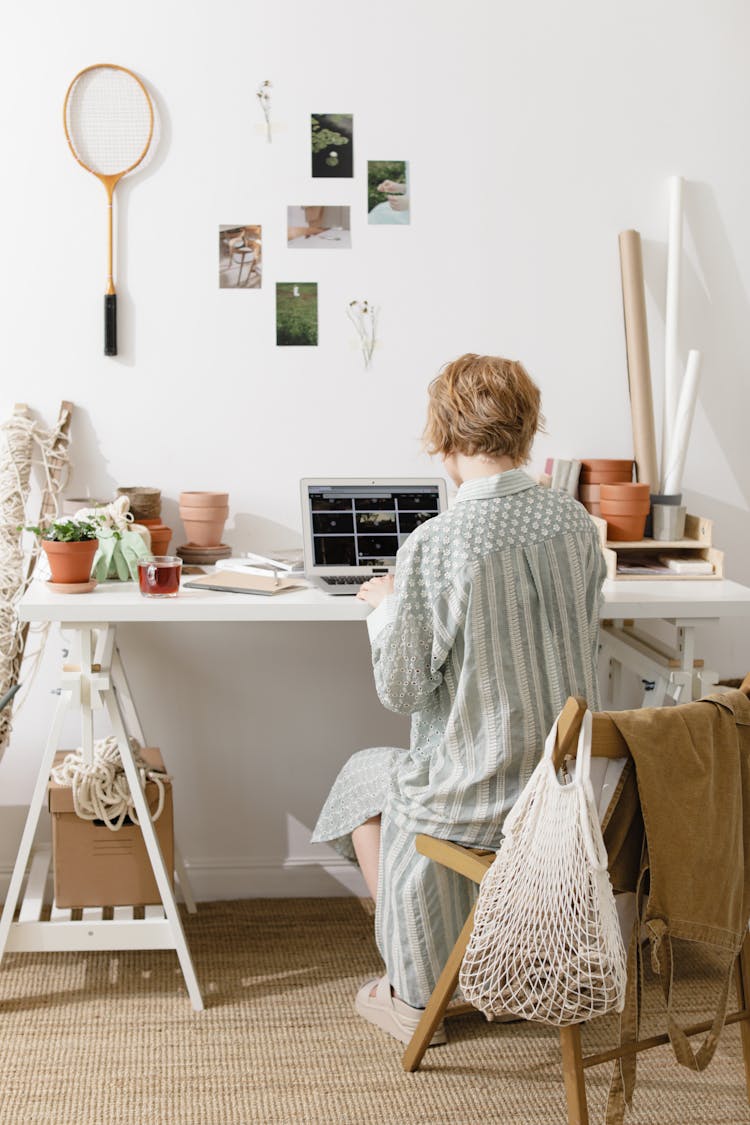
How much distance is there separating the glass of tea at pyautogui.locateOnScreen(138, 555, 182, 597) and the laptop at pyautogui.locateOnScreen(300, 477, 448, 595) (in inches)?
12.1

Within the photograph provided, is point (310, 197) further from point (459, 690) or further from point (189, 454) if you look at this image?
point (459, 690)

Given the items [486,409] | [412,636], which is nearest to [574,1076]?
[412,636]

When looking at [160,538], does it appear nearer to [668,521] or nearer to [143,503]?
[143,503]

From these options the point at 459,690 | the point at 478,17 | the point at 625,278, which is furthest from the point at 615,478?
the point at 478,17

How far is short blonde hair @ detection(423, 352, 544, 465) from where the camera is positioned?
196cm

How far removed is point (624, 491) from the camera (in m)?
2.53

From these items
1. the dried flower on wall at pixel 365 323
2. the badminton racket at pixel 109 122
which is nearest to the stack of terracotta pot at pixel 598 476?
the dried flower on wall at pixel 365 323

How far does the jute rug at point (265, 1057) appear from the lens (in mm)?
2039

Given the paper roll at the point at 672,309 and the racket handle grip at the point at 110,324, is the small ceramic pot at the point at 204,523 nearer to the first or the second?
the racket handle grip at the point at 110,324

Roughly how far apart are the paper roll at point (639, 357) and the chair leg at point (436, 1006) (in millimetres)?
1197

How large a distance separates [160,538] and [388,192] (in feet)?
3.23

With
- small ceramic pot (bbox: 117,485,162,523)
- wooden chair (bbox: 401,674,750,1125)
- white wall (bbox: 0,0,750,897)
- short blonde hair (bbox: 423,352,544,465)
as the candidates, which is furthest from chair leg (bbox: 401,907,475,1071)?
small ceramic pot (bbox: 117,485,162,523)

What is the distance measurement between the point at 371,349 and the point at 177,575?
83cm

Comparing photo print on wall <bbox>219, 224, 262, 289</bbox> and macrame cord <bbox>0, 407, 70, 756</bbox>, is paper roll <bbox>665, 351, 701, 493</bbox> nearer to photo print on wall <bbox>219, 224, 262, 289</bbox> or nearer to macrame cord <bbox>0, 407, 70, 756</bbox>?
photo print on wall <bbox>219, 224, 262, 289</bbox>
